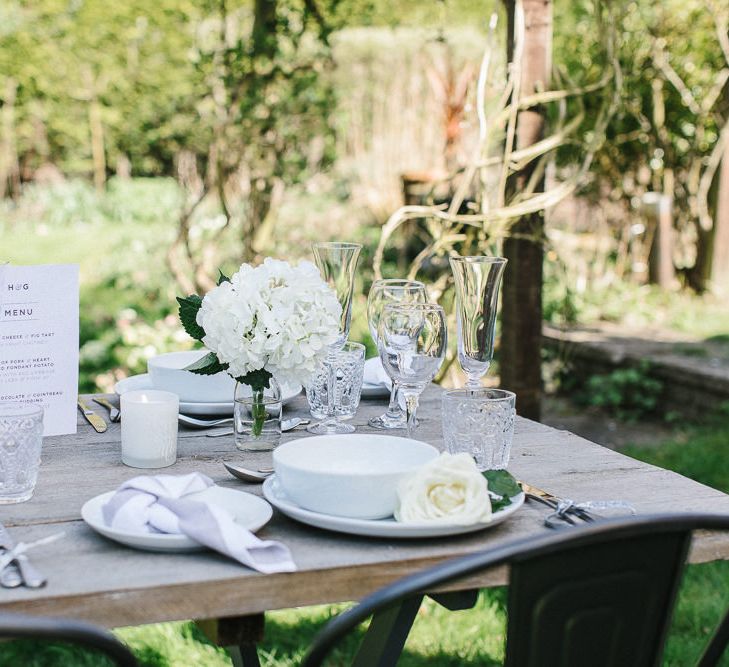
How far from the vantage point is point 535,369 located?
2.92 meters

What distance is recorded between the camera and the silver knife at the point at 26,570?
1077 mm

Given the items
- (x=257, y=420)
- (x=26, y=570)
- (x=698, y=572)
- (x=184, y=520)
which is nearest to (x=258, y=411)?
(x=257, y=420)

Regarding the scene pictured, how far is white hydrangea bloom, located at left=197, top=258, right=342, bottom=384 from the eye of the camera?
1.50m

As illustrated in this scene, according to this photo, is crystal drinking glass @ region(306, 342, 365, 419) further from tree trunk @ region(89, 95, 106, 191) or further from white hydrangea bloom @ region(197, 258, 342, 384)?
tree trunk @ region(89, 95, 106, 191)

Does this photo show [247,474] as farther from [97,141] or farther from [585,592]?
[97,141]

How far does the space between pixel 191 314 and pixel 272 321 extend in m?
0.20

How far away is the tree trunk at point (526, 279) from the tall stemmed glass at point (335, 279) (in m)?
1.14

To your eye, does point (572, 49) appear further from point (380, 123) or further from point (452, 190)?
point (380, 123)

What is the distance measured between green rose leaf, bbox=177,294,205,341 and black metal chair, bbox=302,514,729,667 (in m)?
0.77

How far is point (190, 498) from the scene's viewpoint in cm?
129

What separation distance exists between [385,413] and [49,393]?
577 mm

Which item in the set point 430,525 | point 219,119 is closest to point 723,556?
point 430,525

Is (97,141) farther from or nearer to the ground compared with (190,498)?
farther from the ground

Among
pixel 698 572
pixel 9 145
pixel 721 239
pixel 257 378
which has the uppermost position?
pixel 9 145
